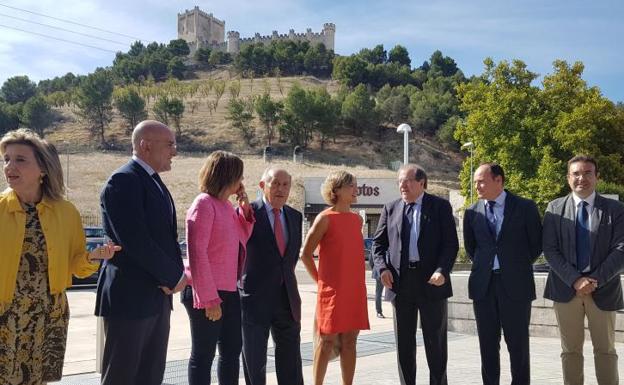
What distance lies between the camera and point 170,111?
8812 cm

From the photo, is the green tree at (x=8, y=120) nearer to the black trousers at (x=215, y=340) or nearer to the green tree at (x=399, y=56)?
the green tree at (x=399, y=56)

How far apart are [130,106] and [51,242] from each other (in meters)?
88.0

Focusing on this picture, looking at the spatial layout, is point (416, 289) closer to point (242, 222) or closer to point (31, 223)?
point (242, 222)

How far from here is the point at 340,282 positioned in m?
5.11

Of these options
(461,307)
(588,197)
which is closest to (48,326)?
(588,197)

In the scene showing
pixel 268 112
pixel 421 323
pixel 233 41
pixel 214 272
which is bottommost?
pixel 421 323

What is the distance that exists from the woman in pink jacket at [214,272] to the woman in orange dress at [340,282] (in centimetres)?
85

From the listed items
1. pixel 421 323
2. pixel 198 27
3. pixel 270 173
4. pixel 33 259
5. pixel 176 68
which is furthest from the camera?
pixel 198 27

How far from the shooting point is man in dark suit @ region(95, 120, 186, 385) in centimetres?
368

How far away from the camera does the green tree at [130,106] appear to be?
8744 centimetres

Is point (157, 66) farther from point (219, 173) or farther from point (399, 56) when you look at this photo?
point (219, 173)

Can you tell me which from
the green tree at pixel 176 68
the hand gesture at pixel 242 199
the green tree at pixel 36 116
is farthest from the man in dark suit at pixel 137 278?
the green tree at pixel 176 68

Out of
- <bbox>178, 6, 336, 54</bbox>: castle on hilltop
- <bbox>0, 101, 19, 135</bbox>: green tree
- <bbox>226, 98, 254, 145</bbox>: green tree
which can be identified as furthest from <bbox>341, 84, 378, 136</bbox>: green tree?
<bbox>178, 6, 336, 54</bbox>: castle on hilltop

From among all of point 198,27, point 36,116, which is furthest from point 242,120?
point 198,27
